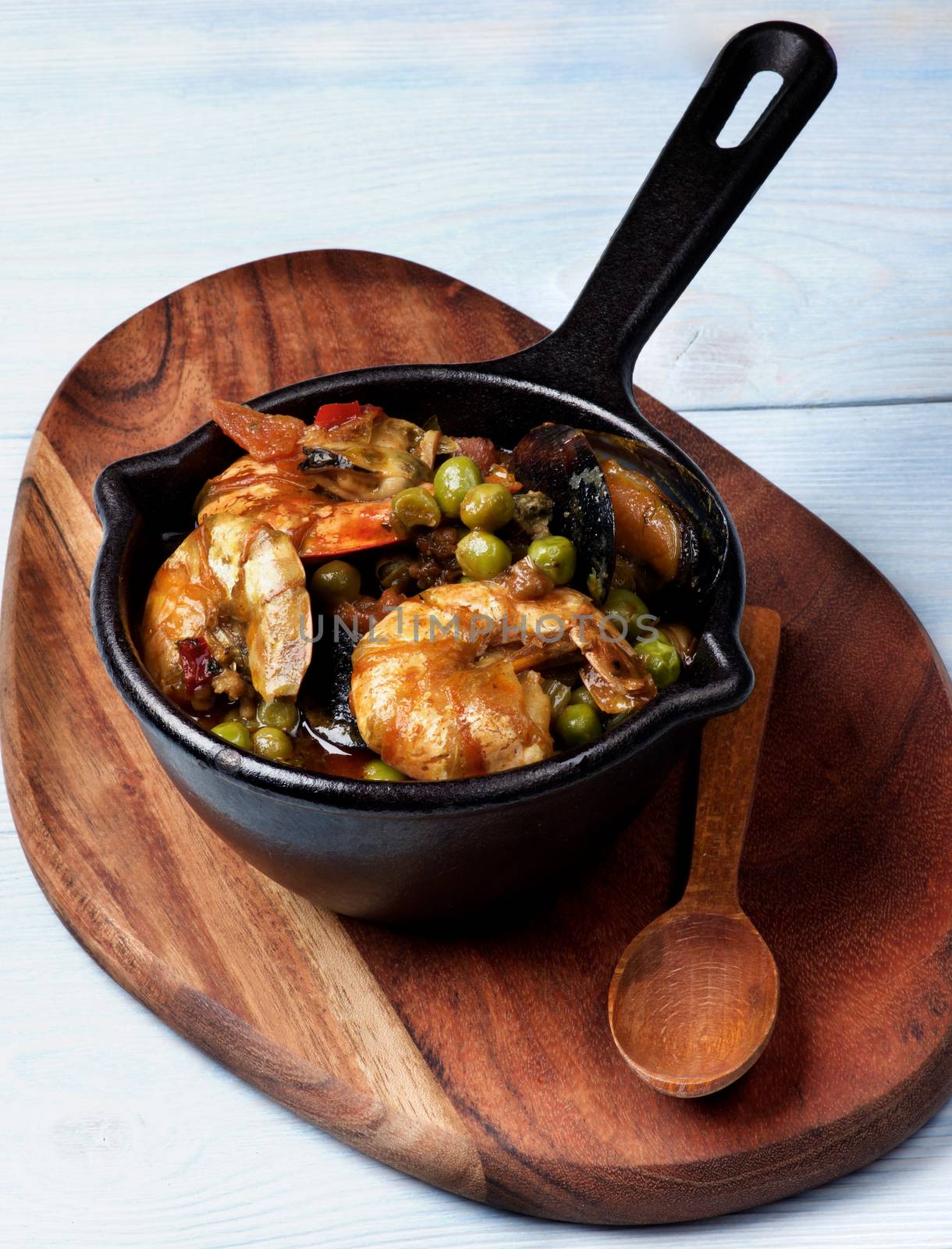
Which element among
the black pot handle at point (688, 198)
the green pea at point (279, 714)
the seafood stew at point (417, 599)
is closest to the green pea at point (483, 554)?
the seafood stew at point (417, 599)

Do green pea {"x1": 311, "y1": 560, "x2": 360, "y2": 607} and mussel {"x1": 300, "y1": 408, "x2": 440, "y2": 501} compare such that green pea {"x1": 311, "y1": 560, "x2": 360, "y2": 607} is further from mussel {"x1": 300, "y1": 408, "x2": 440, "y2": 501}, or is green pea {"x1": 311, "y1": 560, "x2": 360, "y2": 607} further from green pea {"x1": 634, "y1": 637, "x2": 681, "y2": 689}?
green pea {"x1": 634, "y1": 637, "x2": 681, "y2": 689}

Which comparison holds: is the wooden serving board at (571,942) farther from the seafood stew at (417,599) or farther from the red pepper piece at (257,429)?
the red pepper piece at (257,429)

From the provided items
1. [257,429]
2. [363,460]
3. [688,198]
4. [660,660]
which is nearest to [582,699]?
[660,660]

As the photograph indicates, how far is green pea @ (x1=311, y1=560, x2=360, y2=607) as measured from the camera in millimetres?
2562

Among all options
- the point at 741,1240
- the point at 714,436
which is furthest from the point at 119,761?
the point at 714,436

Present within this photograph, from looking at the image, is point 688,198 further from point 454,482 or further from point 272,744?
point 272,744

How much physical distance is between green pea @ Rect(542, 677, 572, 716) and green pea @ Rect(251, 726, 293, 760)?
1.59 ft

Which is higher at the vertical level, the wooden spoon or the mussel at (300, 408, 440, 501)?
the mussel at (300, 408, 440, 501)

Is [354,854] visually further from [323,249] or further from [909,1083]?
[323,249]

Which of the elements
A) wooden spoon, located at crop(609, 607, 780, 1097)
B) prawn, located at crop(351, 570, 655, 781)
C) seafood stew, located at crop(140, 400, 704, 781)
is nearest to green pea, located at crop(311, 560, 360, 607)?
seafood stew, located at crop(140, 400, 704, 781)

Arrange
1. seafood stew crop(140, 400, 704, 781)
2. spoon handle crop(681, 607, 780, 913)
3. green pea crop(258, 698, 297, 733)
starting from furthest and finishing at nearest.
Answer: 1. spoon handle crop(681, 607, 780, 913)
2. green pea crop(258, 698, 297, 733)
3. seafood stew crop(140, 400, 704, 781)

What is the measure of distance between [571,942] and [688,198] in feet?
5.47

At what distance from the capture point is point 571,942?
2.76 m

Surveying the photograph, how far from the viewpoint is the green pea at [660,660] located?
8.29ft
